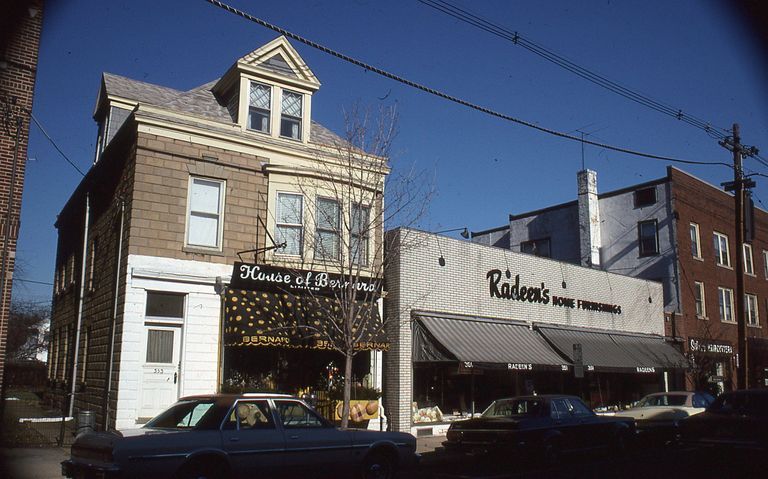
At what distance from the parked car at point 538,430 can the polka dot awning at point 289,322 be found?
3.68 m

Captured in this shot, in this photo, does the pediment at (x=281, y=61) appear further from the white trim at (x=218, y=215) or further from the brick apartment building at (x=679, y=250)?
the brick apartment building at (x=679, y=250)

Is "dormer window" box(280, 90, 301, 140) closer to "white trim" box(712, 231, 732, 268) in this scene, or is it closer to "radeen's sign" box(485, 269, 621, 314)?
"radeen's sign" box(485, 269, 621, 314)

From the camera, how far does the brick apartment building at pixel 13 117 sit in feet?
43.1

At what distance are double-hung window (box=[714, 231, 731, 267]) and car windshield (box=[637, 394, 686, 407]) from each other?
53.9 ft

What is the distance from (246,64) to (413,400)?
10.4 metres

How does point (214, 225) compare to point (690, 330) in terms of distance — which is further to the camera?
point (690, 330)

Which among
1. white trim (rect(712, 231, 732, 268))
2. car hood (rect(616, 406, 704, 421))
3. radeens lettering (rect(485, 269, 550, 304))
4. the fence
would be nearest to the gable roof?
radeens lettering (rect(485, 269, 550, 304))

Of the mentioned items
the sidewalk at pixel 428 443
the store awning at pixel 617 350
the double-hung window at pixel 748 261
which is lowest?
the sidewalk at pixel 428 443

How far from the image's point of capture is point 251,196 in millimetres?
16734

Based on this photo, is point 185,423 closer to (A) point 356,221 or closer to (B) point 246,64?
(A) point 356,221

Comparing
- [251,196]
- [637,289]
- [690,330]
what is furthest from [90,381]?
[690,330]

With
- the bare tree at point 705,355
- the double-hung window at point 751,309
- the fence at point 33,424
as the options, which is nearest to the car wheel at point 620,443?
the fence at point 33,424

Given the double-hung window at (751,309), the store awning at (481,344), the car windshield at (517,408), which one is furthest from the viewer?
the double-hung window at (751,309)

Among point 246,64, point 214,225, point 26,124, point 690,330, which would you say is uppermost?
point 246,64
